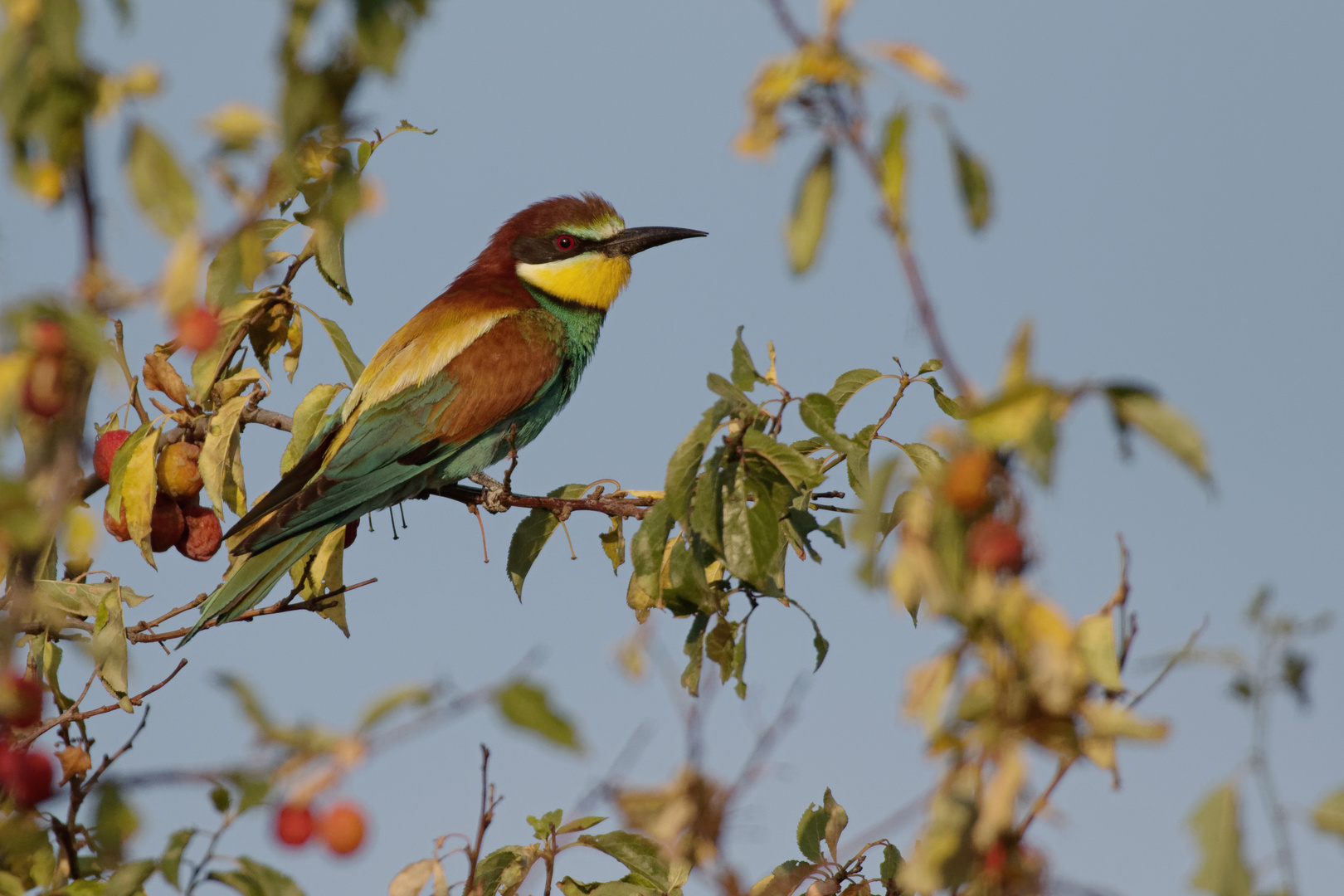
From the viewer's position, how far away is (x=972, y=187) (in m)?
1.15

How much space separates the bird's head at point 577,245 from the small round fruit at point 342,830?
3.76 m

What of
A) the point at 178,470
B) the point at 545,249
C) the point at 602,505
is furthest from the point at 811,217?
the point at 545,249

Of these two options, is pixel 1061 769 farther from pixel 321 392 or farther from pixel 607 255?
pixel 607 255

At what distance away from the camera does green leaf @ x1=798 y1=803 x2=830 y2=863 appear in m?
2.11

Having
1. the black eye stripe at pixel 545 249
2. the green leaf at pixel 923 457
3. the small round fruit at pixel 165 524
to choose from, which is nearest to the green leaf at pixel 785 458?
the green leaf at pixel 923 457

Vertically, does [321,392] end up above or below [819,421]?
above

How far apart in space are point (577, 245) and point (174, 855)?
3.99 meters

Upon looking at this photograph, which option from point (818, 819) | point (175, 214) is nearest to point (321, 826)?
point (175, 214)

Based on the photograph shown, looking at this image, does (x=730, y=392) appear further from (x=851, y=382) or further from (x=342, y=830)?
(x=342, y=830)

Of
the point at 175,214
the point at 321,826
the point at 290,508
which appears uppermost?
the point at 290,508

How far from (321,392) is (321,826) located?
1.85 metres

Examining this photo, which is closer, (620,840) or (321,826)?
(321,826)

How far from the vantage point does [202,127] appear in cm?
118

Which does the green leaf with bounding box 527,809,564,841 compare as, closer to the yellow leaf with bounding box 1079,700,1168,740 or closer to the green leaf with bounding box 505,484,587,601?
the green leaf with bounding box 505,484,587,601
